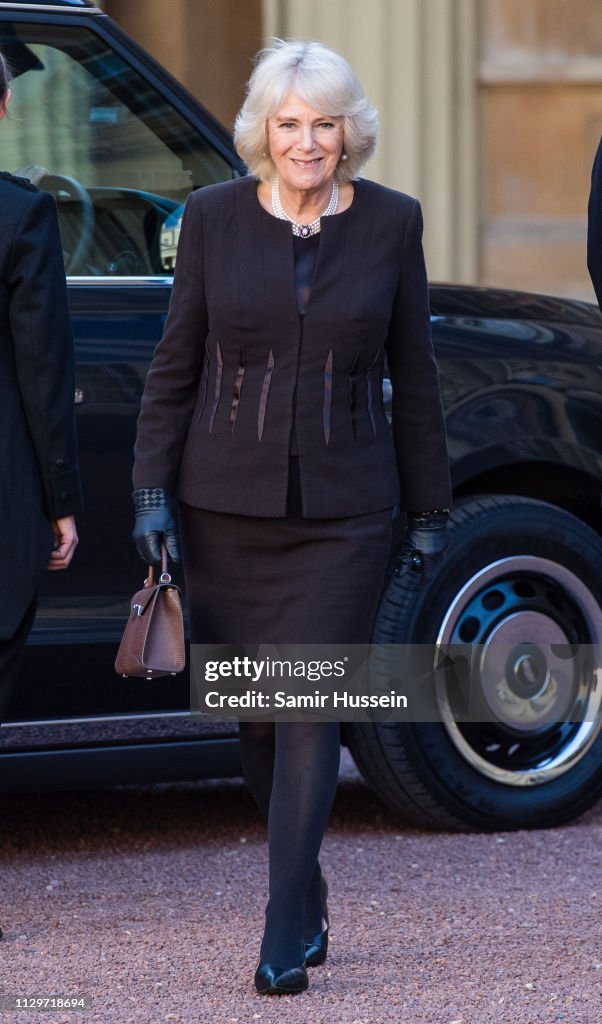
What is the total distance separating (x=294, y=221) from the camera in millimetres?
3652

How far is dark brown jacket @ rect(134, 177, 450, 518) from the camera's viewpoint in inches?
141

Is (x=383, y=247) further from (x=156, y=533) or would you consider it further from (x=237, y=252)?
(x=156, y=533)

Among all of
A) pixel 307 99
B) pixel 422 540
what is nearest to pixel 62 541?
pixel 422 540

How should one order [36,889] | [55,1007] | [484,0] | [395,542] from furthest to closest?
1. [484,0]
2. [395,542]
3. [36,889]
4. [55,1007]

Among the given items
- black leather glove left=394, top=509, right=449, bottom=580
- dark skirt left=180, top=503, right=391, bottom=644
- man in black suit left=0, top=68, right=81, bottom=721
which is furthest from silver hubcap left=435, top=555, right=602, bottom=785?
man in black suit left=0, top=68, right=81, bottom=721

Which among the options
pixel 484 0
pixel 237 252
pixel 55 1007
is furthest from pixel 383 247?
pixel 484 0

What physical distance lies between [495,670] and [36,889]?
1273mm

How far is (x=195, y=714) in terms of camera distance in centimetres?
457

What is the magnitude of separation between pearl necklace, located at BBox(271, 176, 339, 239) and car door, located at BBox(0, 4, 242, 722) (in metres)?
0.84

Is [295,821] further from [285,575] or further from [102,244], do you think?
[102,244]

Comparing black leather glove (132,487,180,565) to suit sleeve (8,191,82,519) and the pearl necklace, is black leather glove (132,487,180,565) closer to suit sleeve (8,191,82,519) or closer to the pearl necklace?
suit sleeve (8,191,82,519)

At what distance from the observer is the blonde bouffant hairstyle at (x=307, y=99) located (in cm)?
355

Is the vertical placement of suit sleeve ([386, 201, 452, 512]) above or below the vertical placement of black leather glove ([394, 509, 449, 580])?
above

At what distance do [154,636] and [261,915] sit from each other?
0.92m
